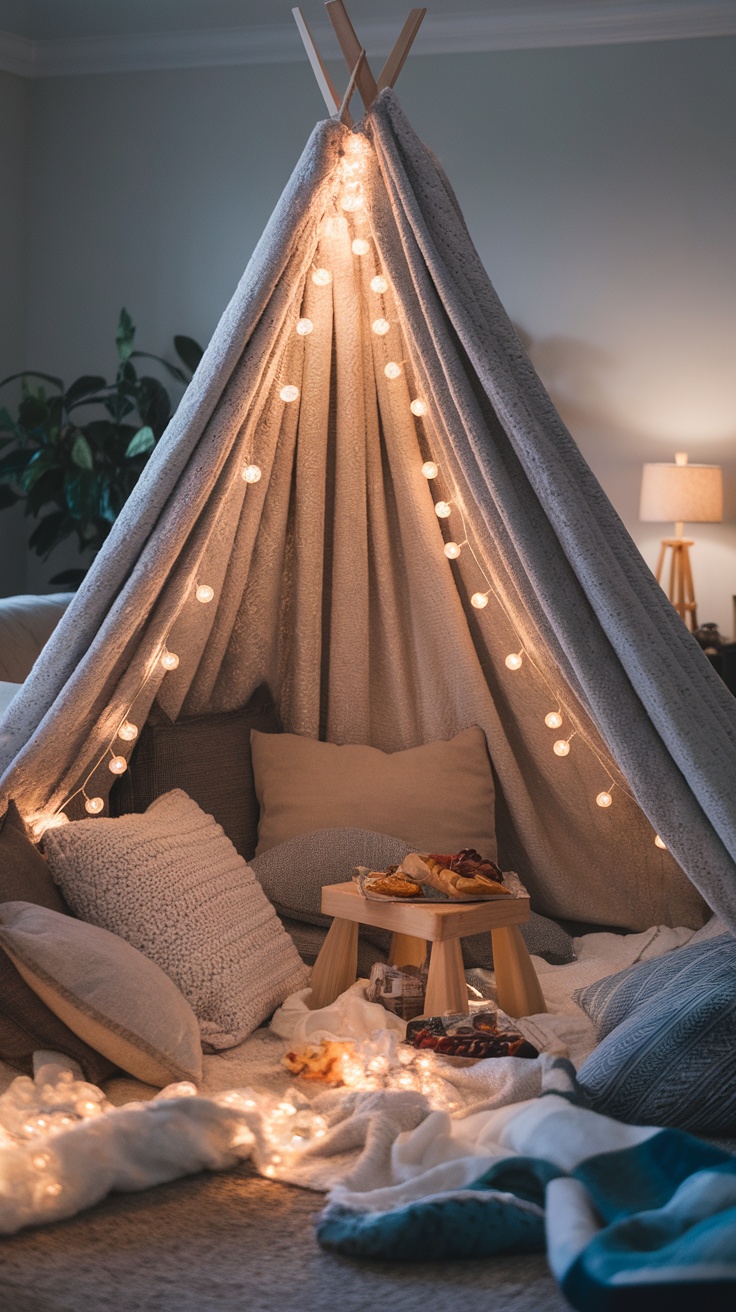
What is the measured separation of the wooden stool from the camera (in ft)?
6.41

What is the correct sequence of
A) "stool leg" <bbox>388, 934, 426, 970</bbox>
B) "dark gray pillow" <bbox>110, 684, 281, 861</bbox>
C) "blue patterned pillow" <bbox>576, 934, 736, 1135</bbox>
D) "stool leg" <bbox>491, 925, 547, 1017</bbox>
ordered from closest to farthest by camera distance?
"blue patterned pillow" <bbox>576, 934, 736, 1135</bbox>
"stool leg" <bbox>491, 925, 547, 1017</bbox>
"stool leg" <bbox>388, 934, 426, 970</bbox>
"dark gray pillow" <bbox>110, 684, 281, 861</bbox>

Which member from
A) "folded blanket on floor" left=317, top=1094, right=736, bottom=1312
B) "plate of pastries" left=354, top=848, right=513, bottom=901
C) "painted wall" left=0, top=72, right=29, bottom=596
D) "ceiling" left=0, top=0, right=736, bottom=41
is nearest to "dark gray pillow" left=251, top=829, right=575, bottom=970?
"plate of pastries" left=354, top=848, right=513, bottom=901

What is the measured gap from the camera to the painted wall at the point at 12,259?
4.48 m

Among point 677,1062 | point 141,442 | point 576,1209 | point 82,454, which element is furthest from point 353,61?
point 82,454

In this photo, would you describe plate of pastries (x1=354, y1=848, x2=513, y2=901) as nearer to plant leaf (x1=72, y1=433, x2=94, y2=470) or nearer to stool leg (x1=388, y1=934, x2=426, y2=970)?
stool leg (x1=388, y1=934, x2=426, y2=970)

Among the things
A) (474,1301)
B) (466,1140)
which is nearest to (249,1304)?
(474,1301)

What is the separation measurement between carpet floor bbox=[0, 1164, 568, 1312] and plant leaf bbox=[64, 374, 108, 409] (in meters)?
3.35

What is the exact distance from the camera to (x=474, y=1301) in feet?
3.71

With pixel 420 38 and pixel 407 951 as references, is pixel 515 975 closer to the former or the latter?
pixel 407 951

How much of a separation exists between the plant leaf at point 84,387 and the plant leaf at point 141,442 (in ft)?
1.37

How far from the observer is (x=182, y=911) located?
1.96 m

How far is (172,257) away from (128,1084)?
347 cm

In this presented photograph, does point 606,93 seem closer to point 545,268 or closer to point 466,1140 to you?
point 545,268

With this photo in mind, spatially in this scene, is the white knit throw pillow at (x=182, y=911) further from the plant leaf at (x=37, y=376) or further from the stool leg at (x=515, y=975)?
the plant leaf at (x=37, y=376)
